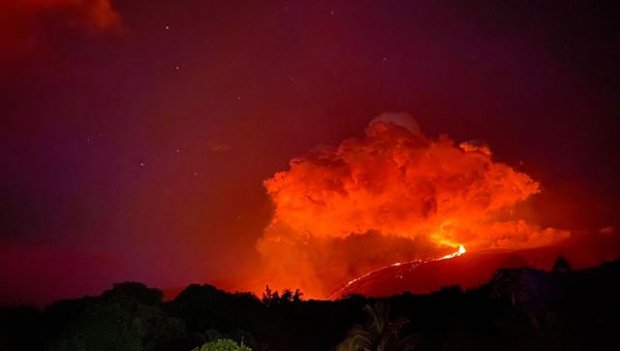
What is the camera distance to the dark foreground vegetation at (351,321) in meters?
32.1

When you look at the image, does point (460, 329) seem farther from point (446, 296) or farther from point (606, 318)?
point (446, 296)

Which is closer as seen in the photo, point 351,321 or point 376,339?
point 376,339

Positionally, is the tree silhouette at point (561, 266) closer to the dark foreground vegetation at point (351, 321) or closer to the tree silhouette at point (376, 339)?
the dark foreground vegetation at point (351, 321)

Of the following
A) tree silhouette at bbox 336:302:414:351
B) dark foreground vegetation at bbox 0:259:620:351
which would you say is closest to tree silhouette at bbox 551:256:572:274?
dark foreground vegetation at bbox 0:259:620:351

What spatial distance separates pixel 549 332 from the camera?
37.6 m

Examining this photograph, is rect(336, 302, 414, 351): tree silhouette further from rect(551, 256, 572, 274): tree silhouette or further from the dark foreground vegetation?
rect(551, 256, 572, 274): tree silhouette

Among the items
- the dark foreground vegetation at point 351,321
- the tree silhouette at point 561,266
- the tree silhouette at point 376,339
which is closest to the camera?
the dark foreground vegetation at point 351,321

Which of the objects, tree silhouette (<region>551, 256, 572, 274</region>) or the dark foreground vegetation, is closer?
the dark foreground vegetation

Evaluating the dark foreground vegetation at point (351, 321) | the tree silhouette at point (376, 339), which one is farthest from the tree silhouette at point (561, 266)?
the tree silhouette at point (376, 339)

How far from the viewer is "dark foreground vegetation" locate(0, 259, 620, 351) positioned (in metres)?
32.1

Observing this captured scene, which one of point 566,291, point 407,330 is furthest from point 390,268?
point 566,291

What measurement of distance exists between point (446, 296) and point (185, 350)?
107ft

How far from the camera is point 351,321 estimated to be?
189 feet

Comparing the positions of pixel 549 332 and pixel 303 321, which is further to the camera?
pixel 303 321
